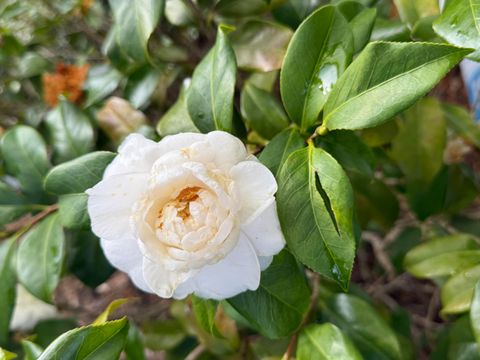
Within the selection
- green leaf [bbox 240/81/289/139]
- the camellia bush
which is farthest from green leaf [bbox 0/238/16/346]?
green leaf [bbox 240/81/289/139]

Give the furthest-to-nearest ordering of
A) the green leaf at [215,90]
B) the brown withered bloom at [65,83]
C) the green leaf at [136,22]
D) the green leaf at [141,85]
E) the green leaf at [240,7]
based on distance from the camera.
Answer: the brown withered bloom at [65,83]
the green leaf at [141,85]
the green leaf at [240,7]
the green leaf at [136,22]
the green leaf at [215,90]

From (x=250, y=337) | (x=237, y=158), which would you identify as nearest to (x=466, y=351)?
(x=250, y=337)

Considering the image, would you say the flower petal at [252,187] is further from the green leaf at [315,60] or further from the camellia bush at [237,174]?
the green leaf at [315,60]

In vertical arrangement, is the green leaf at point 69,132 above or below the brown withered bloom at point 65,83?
above

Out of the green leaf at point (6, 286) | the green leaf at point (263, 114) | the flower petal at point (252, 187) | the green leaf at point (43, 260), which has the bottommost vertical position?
the green leaf at point (6, 286)

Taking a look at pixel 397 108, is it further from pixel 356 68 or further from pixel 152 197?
pixel 152 197

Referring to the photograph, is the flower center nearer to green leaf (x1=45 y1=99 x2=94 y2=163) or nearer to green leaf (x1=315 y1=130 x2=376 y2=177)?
green leaf (x1=315 y1=130 x2=376 y2=177)

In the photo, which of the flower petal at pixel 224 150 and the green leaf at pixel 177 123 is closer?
the flower petal at pixel 224 150

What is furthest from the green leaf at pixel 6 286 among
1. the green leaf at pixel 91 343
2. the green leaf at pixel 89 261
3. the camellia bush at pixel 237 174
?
the green leaf at pixel 91 343
